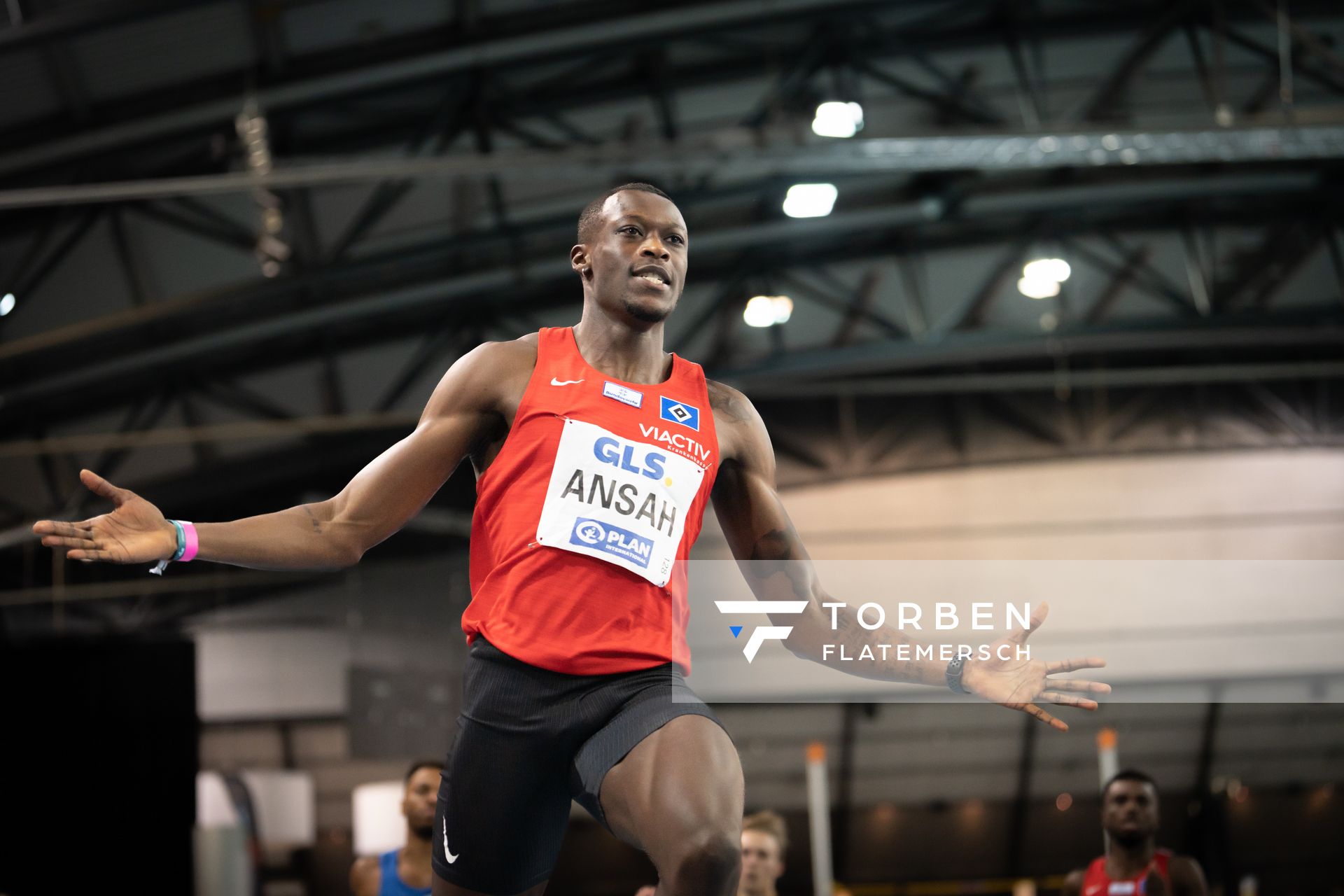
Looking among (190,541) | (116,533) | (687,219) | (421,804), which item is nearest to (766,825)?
(421,804)

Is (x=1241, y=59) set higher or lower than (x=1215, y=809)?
higher

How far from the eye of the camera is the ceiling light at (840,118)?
895cm

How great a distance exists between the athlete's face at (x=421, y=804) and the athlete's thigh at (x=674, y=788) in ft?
11.4

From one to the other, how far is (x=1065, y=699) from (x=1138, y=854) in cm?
375

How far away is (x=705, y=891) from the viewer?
227cm

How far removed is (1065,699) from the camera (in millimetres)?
2645

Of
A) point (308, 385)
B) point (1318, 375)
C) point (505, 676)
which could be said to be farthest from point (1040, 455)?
point (505, 676)

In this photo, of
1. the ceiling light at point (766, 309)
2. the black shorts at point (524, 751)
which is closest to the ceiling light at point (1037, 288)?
the ceiling light at point (766, 309)

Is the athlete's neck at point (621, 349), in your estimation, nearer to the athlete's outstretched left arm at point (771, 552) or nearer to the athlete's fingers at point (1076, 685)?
the athlete's outstretched left arm at point (771, 552)

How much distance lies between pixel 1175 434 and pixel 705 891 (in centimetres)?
1144

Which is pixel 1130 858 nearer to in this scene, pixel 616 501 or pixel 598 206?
pixel 616 501

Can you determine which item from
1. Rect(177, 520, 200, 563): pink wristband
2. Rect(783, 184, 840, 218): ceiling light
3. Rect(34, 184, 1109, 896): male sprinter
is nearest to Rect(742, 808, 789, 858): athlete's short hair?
Rect(34, 184, 1109, 896): male sprinter

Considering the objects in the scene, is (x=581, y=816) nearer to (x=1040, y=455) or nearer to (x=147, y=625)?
(x=147, y=625)
